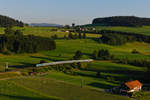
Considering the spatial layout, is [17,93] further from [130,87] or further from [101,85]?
[130,87]

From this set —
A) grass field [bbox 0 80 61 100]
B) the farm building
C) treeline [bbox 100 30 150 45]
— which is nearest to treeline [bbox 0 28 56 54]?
treeline [bbox 100 30 150 45]

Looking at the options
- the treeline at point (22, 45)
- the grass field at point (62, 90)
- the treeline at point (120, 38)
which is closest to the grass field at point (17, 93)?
the grass field at point (62, 90)

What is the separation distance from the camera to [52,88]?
38.2 m

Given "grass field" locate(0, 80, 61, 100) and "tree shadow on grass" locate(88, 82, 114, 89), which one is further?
"tree shadow on grass" locate(88, 82, 114, 89)

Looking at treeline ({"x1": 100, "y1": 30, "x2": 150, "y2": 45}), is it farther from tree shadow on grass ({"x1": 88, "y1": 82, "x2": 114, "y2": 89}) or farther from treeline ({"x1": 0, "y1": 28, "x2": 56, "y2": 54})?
tree shadow on grass ({"x1": 88, "y1": 82, "x2": 114, "y2": 89})

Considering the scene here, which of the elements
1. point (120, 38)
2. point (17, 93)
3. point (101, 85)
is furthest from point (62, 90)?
point (120, 38)

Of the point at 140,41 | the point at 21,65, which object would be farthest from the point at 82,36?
the point at 21,65

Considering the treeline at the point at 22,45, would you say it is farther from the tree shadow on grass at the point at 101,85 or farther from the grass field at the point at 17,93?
the tree shadow on grass at the point at 101,85

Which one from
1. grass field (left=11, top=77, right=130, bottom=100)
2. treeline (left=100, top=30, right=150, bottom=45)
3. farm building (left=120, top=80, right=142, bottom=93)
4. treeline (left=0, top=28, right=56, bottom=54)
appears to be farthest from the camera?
treeline (left=100, top=30, right=150, bottom=45)

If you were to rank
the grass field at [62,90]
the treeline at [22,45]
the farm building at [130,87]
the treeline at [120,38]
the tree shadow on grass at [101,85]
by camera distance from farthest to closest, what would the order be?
the treeline at [120,38] < the treeline at [22,45] < the tree shadow on grass at [101,85] < the farm building at [130,87] < the grass field at [62,90]

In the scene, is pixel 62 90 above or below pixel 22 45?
below

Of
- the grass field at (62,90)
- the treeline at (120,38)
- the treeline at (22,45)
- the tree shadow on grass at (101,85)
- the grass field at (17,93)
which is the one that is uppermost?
the treeline at (120,38)

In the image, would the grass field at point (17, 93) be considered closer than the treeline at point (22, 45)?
Yes

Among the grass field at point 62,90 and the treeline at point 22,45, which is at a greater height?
the treeline at point 22,45
